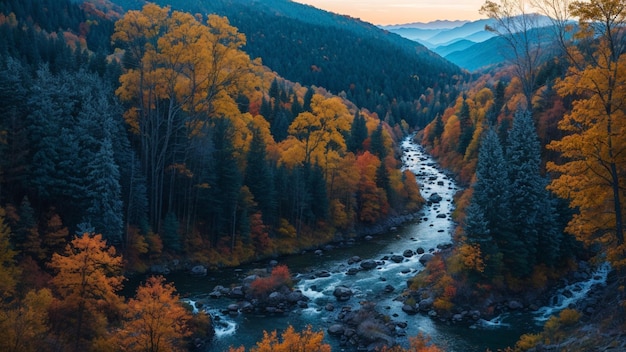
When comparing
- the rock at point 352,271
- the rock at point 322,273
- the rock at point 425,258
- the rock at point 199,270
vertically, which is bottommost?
the rock at point 199,270

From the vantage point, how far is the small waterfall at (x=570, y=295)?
39469mm

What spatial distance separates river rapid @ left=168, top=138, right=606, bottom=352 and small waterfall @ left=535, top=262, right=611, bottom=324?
0.23 m

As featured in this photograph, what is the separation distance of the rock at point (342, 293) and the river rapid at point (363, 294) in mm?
458

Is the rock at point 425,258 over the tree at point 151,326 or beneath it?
beneath

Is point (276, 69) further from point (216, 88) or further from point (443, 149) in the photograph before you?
point (216, 88)

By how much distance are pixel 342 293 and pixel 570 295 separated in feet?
64.8

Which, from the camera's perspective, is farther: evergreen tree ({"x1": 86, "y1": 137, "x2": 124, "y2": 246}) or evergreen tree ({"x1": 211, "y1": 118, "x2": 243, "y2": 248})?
evergreen tree ({"x1": 211, "y1": 118, "x2": 243, "y2": 248})

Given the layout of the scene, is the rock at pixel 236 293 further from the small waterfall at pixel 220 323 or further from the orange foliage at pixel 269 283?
the small waterfall at pixel 220 323

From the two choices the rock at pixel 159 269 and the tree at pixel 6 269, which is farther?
the rock at pixel 159 269

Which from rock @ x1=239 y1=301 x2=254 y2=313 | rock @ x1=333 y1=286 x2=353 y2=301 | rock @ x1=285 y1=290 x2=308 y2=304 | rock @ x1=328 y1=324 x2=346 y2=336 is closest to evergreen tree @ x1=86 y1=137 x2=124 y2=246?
rock @ x1=239 y1=301 x2=254 y2=313

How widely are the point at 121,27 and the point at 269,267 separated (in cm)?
2781

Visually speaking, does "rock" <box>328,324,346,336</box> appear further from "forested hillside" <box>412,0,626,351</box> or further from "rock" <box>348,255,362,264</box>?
"rock" <box>348,255,362,264</box>

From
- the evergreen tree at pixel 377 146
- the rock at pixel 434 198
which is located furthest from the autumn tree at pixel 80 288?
the rock at pixel 434 198

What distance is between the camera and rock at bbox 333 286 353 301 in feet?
141
